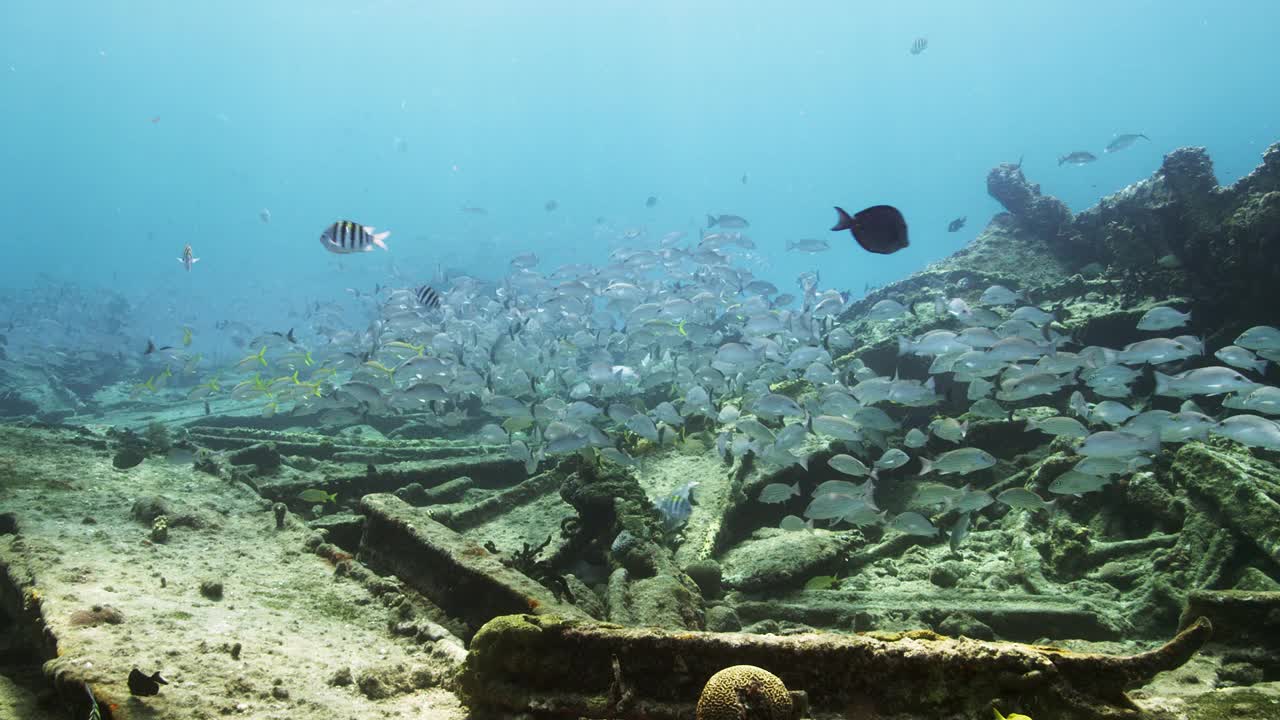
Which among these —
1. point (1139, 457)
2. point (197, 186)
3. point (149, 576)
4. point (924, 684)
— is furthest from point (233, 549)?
point (197, 186)

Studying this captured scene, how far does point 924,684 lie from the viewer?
2451 mm

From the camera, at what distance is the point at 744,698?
218 centimetres

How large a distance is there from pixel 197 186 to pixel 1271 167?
24721cm

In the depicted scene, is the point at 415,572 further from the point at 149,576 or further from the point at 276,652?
the point at 149,576

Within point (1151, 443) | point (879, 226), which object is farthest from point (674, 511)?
point (1151, 443)

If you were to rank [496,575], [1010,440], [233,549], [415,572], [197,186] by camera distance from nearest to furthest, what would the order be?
Result: [496,575]
[415,572]
[233,549]
[1010,440]
[197,186]

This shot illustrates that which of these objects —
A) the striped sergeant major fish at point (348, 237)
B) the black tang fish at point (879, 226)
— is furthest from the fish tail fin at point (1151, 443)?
the striped sergeant major fish at point (348, 237)

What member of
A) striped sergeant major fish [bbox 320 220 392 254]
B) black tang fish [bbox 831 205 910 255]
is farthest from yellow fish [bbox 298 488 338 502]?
black tang fish [bbox 831 205 910 255]

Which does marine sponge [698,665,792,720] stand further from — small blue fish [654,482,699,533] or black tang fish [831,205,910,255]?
small blue fish [654,482,699,533]

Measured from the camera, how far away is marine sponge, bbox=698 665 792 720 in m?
2.15

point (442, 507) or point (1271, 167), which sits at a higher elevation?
point (1271, 167)

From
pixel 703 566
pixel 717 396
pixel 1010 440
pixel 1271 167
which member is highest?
pixel 1271 167

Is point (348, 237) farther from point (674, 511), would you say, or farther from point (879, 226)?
point (879, 226)

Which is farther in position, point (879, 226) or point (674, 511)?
point (674, 511)
